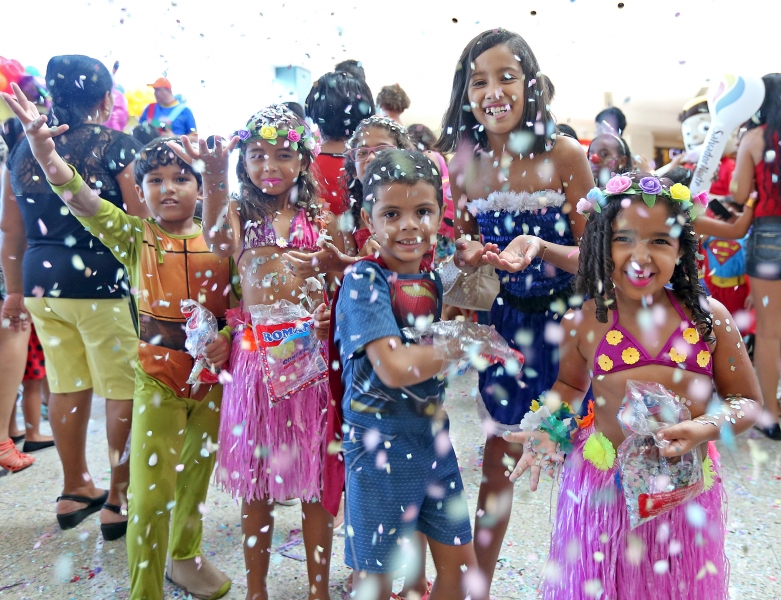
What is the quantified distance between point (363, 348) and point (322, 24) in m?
2.84

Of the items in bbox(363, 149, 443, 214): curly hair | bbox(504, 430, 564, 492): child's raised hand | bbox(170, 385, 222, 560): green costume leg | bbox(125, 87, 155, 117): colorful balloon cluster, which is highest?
bbox(125, 87, 155, 117): colorful balloon cluster

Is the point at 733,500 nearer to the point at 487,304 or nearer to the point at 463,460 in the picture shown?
the point at 463,460

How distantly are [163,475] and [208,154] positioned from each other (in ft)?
2.68

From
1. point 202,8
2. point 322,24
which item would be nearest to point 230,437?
point 202,8

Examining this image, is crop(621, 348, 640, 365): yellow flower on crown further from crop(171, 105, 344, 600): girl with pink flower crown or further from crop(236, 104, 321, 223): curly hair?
crop(236, 104, 321, 223): curly hair

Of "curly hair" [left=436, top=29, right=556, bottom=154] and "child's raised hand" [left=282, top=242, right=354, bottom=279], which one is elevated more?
"curly hair" [left=436, top=29, right=556, bottom=154]

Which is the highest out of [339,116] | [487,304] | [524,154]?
[339,116]

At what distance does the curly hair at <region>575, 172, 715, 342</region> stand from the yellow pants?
104 centimetres

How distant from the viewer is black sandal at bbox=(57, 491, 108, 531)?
1999mm

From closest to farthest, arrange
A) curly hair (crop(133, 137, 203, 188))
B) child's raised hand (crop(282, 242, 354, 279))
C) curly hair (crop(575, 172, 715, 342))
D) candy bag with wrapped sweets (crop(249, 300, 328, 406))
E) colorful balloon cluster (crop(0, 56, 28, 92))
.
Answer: curly hair (crop(575, 172, 715, 342))
child's raised hand (crop(282, 242, 354, 279))
candy bag with wrapped sweets (crop(249, 300, 328, 406))
curly hair (crop(133, 137, 203, 188))
colorful balloon cluster (crop(0, 56, 28, 92))

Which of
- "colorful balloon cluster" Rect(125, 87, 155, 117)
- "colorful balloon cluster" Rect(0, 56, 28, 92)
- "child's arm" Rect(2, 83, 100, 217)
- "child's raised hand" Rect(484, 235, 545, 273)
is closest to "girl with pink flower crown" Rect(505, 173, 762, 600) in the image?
"child's raised hand" Rect(484, 235, 545, 273)

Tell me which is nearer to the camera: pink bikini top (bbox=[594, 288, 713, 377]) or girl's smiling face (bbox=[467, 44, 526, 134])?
pink bikini top (bbox=[594, 288, 713, 377])

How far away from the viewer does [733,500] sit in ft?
6.61

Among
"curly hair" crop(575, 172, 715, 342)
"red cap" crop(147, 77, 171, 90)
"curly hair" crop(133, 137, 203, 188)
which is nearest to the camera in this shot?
"curly hair" crop(575, 172, 715, 342)
